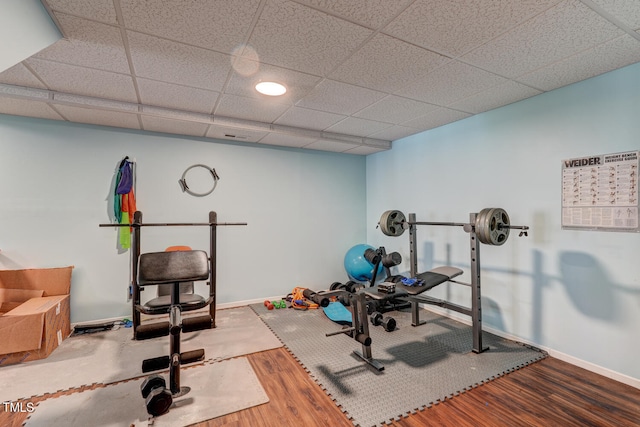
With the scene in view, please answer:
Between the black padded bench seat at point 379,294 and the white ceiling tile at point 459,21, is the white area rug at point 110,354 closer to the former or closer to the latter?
the black padded bench seat at point 379,294

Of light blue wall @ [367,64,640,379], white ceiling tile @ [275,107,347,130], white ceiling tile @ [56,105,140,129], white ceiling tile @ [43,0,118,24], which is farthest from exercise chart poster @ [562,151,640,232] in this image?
white ceiling tile @ [56,105,140,129]

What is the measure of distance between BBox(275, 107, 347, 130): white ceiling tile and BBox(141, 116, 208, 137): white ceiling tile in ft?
3.10

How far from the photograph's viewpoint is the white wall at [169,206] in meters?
3.06

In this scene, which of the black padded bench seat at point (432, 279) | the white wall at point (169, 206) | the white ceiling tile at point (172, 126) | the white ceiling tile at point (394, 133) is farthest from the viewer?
the white ceiling tile at point (394, 133)

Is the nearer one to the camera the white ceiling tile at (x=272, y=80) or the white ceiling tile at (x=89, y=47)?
the white ceiling tile at (x=89, y=47)

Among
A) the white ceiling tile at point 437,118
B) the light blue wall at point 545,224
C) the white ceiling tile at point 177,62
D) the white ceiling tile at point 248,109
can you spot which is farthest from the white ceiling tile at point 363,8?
the light blue wall at point 545,224

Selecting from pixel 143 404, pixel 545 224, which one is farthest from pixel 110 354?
pixel 545 224

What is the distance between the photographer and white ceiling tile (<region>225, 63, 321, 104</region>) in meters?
2.21

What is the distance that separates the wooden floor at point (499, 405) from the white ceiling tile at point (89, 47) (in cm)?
235

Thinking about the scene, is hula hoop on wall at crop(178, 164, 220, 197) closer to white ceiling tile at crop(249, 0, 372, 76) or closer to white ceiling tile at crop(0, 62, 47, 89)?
white ceiling tile at crop(0, 62, 47, 89)

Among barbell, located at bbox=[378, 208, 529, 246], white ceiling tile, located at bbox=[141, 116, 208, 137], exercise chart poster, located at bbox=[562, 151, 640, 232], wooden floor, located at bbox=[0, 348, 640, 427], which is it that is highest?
white ceiling tile, located at bbox=[141, 116, 208, 137]

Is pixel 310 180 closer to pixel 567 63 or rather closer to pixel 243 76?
pixel 243 76

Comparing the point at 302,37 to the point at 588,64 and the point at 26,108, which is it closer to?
the point at 588,64

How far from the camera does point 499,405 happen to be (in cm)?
193
